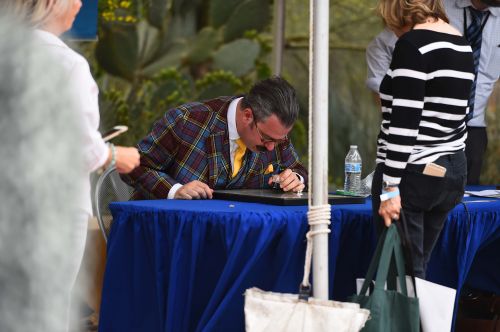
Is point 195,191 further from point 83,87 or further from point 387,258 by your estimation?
point 83,87

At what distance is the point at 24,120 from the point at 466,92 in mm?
1659

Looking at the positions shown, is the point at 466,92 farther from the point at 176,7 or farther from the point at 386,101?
the point at 176,7

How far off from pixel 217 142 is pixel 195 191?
0.96ft

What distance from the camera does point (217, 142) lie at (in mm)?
3346

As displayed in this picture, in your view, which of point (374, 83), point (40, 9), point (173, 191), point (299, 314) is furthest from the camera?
point (374, 83)

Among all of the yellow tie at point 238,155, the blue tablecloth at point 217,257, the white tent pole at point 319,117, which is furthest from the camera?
the yellow tie at point 238,155

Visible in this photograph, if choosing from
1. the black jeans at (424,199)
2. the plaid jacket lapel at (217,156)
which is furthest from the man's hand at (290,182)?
the black jeans at (424,199)

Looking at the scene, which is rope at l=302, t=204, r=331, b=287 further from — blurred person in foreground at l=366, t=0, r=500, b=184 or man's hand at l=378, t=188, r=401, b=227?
blurred person in foreground at l=366, t=0, r=500, b=184

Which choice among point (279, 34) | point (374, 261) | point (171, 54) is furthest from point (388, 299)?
point (171, 54)

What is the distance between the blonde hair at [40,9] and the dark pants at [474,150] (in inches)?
104

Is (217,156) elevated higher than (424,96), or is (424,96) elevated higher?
(424,96)

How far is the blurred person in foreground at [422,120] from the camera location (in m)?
2.47

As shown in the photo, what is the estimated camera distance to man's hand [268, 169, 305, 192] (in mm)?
3255

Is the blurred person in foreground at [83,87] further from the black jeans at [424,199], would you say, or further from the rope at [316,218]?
the black jeans at [424,199]
